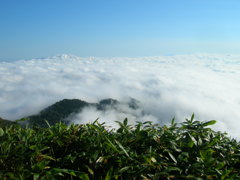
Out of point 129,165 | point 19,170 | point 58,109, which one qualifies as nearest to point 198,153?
point 129,165

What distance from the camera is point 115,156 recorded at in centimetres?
148

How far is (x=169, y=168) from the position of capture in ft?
4.59

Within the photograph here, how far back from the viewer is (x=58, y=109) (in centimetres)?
12362

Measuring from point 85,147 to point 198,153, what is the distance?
92cm

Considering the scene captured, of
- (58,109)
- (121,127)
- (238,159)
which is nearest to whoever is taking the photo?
(238,159)

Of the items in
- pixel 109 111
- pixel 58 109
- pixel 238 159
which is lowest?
pixel 109 111

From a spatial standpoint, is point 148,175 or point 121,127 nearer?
point 148,175

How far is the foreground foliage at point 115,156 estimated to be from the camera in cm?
134

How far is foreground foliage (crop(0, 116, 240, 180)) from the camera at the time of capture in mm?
1343

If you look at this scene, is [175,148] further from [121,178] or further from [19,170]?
[19,170]

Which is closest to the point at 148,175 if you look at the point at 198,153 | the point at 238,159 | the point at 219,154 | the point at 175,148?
the point at 175,148

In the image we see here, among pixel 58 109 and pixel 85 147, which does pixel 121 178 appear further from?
pixel 58 109

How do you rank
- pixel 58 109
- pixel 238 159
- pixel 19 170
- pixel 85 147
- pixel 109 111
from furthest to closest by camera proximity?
pixel 109 111 → pixel 58 109 → pixel 238 159 → pixel 85 147 → pixel 19 170

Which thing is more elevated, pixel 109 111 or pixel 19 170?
pixel 19 170
